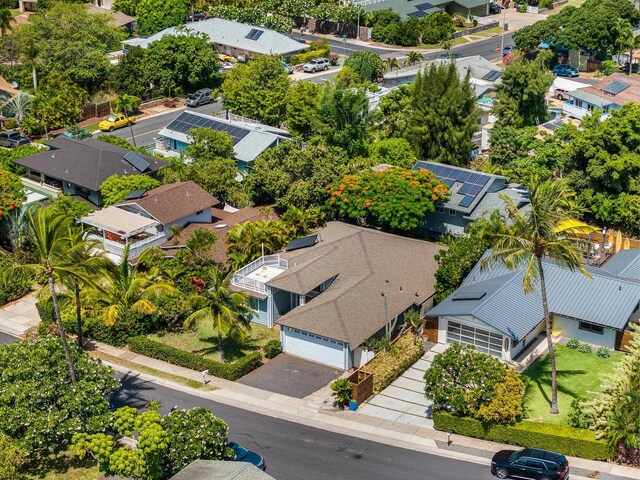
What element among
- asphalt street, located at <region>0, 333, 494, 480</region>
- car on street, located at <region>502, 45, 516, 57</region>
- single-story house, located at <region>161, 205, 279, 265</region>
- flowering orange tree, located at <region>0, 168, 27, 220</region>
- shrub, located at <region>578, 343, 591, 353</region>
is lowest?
asphalt street, located at <region>0, 333, 494, 480</region>

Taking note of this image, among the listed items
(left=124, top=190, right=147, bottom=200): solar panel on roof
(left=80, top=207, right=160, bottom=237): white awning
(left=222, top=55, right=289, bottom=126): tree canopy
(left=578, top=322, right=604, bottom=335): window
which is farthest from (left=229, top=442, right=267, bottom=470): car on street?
(left=222, top=55, right=289, bottom=126): tree canopy

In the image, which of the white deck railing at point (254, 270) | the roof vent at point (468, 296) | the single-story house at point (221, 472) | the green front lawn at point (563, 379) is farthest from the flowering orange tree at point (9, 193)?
the green front lawn at point (563, 379)

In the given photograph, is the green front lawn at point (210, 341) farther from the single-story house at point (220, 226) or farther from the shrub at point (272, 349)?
the single-story house at point (220, 226)

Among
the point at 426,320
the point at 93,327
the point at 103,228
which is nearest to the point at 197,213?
the point at 103,228

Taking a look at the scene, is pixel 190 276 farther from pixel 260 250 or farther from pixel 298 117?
pixel 298 117

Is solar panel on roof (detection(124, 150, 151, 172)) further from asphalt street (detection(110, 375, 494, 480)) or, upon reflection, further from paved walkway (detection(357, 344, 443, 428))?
paved walkway (detection(357, 344, 443, 428))

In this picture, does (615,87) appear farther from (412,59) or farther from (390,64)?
(390,64)

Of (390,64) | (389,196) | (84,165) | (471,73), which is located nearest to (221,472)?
(389,196)
